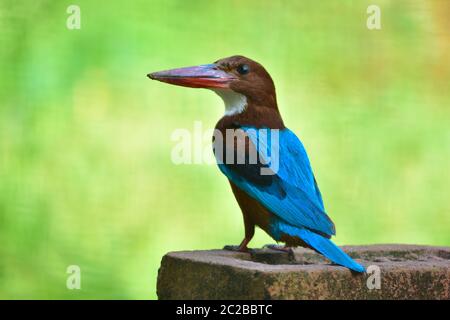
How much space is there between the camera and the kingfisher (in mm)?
3326

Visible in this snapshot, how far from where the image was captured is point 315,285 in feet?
9.89

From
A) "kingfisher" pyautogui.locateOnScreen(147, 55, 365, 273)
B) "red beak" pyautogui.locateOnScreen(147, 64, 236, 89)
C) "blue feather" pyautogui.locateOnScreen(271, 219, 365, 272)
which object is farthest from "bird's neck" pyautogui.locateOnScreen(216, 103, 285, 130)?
"blue feather" pyautogui.locateOnScreen(271, 219, 365, 272)

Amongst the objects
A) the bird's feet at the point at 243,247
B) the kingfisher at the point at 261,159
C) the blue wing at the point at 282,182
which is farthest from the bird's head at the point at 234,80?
the bird's feet at the point at 243,247

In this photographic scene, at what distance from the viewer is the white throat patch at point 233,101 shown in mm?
3562

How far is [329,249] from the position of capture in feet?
10.5

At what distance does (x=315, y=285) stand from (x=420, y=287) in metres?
0.44

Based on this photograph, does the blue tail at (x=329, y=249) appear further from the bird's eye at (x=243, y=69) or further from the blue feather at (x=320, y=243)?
the bird's eye at (x=243, y=69)

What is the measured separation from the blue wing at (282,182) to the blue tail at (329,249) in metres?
0.03

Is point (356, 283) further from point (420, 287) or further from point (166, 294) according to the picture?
point (166, 294)

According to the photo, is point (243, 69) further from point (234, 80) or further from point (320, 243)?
point (320, 243)

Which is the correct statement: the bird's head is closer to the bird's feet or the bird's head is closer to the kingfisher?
the kingfisher

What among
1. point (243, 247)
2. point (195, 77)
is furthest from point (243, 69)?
point (243, 247)

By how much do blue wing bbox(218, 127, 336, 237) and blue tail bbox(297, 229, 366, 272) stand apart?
33 millimetres

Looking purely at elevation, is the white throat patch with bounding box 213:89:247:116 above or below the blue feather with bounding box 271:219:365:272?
above
